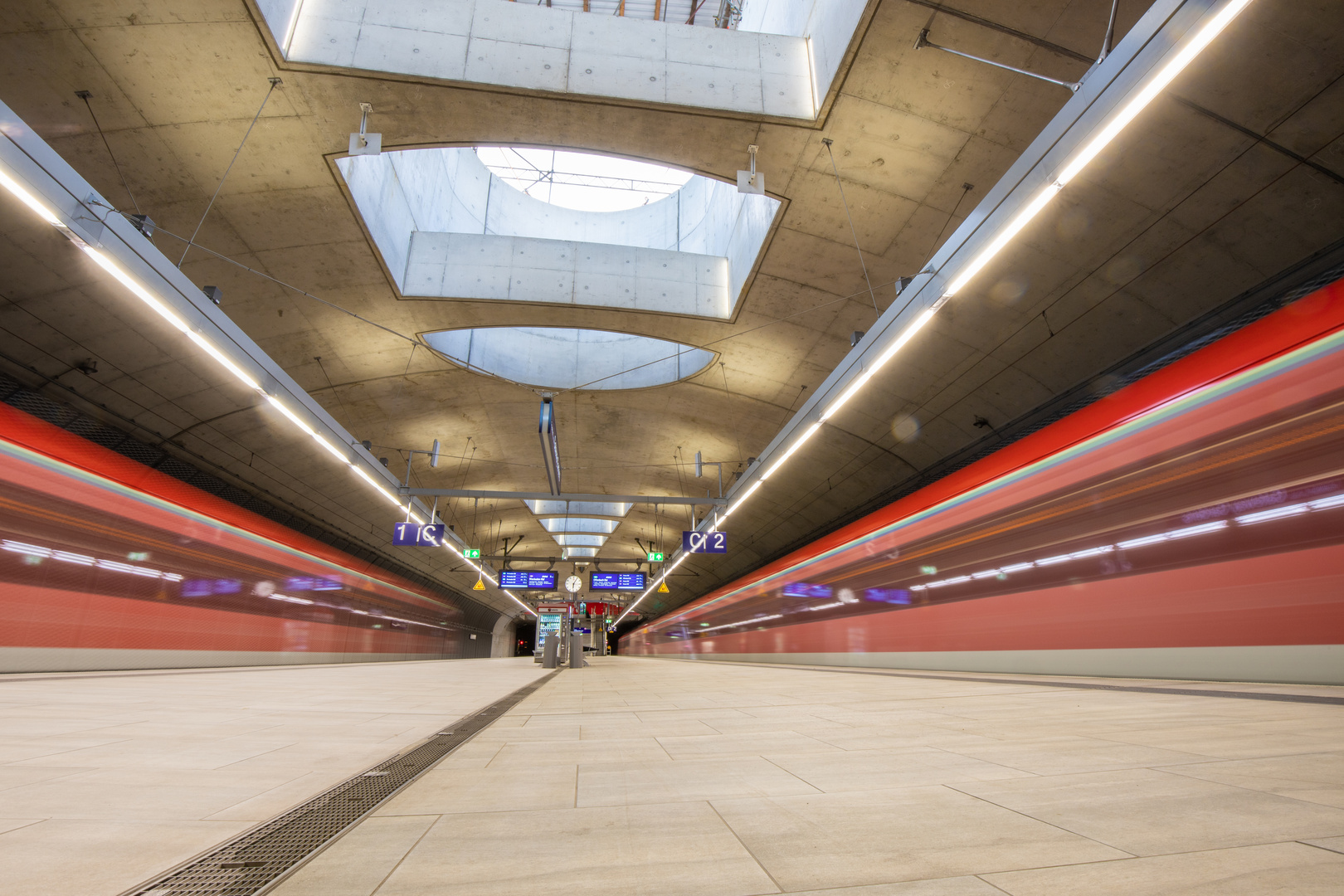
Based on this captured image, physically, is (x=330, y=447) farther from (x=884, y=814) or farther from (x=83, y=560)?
(x=884, y=814)

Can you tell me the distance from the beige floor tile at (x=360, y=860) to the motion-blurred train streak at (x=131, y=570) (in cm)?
1040

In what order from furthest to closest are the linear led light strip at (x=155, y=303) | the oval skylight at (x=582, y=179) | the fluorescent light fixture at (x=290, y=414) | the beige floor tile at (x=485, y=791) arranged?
1. the oval skylight at (x=582, y=179)
2. the fluorescent light fixture at (x=290, y=414)
3. the linear led light strip at (x=155, y=303)
4. the beige floor tile at (x=485, y=791)

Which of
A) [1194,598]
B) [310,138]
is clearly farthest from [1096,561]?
[310,138]

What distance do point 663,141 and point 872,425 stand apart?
7.90m

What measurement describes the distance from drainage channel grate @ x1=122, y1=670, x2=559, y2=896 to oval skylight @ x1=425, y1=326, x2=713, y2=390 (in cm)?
1290

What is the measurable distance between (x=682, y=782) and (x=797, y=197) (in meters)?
8.54

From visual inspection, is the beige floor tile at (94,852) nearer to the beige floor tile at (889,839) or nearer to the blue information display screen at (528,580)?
the beige floor tile at (889,839)

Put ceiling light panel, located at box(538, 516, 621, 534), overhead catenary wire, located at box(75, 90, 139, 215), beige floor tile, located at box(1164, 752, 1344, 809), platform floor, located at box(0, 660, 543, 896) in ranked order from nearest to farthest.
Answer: platform floor, located at box(0, 660, 543, 896) → beige floor tile, located at box(1164, 752, 1344, 809) → overhead catenary wire, located at box(75, 90, 139, 215) → ceiling light panel, located at box(538, 516, 621, 534)

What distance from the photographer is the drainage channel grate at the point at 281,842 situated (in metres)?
1.41

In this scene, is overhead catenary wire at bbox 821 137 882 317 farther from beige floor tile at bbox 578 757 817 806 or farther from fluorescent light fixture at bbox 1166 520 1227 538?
beige floor tile at bbox 578 757 817 806

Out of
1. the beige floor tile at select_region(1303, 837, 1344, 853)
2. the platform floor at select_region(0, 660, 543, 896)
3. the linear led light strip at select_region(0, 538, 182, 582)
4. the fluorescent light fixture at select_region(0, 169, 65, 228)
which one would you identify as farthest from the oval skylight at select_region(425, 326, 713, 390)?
the beige floor tile at select_region(1303, 837, 1344, 853)

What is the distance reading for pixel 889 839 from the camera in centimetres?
169

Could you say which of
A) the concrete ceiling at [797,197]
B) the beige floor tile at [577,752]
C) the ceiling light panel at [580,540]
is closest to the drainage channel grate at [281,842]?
the beige floor tile at [577,752]

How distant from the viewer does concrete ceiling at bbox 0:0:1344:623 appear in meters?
6.63
